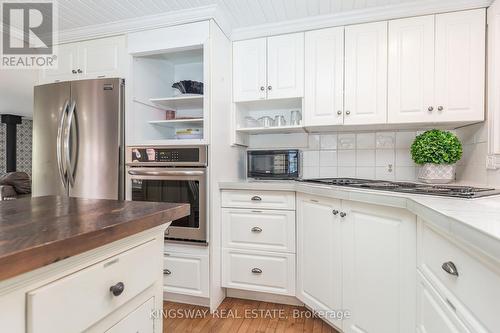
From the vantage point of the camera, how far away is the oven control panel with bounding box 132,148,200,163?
203cm

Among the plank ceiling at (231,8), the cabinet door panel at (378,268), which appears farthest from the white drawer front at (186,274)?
the plank ceiling at (231,8)

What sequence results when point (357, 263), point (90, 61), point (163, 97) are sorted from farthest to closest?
point (163, 97), point (90, 61), point (357, 263)

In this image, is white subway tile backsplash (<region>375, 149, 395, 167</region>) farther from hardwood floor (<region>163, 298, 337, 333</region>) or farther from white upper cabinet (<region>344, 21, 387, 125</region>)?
hardwood floor (<region>163, 298, 337, 333</region>)

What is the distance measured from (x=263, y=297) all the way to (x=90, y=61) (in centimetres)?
246

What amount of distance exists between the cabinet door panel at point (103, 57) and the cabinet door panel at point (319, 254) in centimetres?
185

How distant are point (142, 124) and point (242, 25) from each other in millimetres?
1191

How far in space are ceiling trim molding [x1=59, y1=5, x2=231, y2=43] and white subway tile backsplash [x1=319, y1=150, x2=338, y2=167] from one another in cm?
133

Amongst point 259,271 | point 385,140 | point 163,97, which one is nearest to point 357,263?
point 259,271

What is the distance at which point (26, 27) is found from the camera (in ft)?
7.68

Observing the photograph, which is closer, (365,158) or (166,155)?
(166,155)

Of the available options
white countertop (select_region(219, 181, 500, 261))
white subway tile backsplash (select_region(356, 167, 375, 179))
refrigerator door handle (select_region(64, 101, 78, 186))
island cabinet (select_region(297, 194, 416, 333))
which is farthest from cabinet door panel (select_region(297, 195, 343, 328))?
refrigerator door handle (select_region(64, 101, 78, 186))

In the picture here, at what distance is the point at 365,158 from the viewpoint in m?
2.40

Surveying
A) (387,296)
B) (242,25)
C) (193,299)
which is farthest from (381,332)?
(242,25)

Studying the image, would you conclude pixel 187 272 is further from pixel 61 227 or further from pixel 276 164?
pixel 61 227
